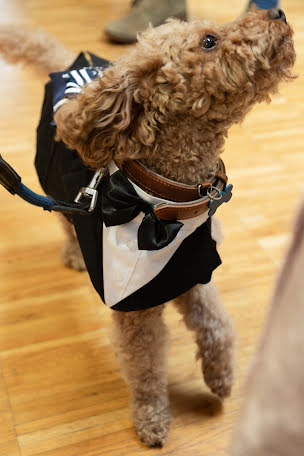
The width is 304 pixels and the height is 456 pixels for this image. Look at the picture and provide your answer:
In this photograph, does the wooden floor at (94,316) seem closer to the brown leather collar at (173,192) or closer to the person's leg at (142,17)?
the brown leather collar at (173,192)

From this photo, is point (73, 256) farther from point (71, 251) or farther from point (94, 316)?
point (94, 316)

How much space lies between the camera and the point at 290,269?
1.19ft

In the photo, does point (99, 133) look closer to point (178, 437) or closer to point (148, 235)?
point (148, 235)

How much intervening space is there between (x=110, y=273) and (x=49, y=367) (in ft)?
1.34

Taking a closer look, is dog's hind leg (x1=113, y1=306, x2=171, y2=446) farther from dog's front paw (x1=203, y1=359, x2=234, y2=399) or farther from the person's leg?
the person's leg

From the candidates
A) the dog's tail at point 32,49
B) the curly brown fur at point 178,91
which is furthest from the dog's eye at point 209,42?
the dog's tail at point 32,49

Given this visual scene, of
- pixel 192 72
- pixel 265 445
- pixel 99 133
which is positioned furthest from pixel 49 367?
pixel 265 445

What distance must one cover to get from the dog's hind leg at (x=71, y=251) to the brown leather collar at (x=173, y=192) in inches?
24.0

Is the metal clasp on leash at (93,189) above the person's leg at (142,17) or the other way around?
above

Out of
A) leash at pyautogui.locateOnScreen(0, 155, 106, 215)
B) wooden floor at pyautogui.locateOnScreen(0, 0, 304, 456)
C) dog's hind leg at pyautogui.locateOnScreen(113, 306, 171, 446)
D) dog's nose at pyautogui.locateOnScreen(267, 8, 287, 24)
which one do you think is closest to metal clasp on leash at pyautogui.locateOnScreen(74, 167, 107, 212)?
leash at pyautogui.locateOnScreen(0, 155, 106, 215)

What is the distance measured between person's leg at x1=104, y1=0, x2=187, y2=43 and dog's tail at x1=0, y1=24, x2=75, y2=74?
1317 millimetres

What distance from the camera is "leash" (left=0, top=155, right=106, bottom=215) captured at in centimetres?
87

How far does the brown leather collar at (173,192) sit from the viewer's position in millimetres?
899

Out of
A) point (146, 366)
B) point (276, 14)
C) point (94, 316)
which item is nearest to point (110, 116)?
point (276, 14)
